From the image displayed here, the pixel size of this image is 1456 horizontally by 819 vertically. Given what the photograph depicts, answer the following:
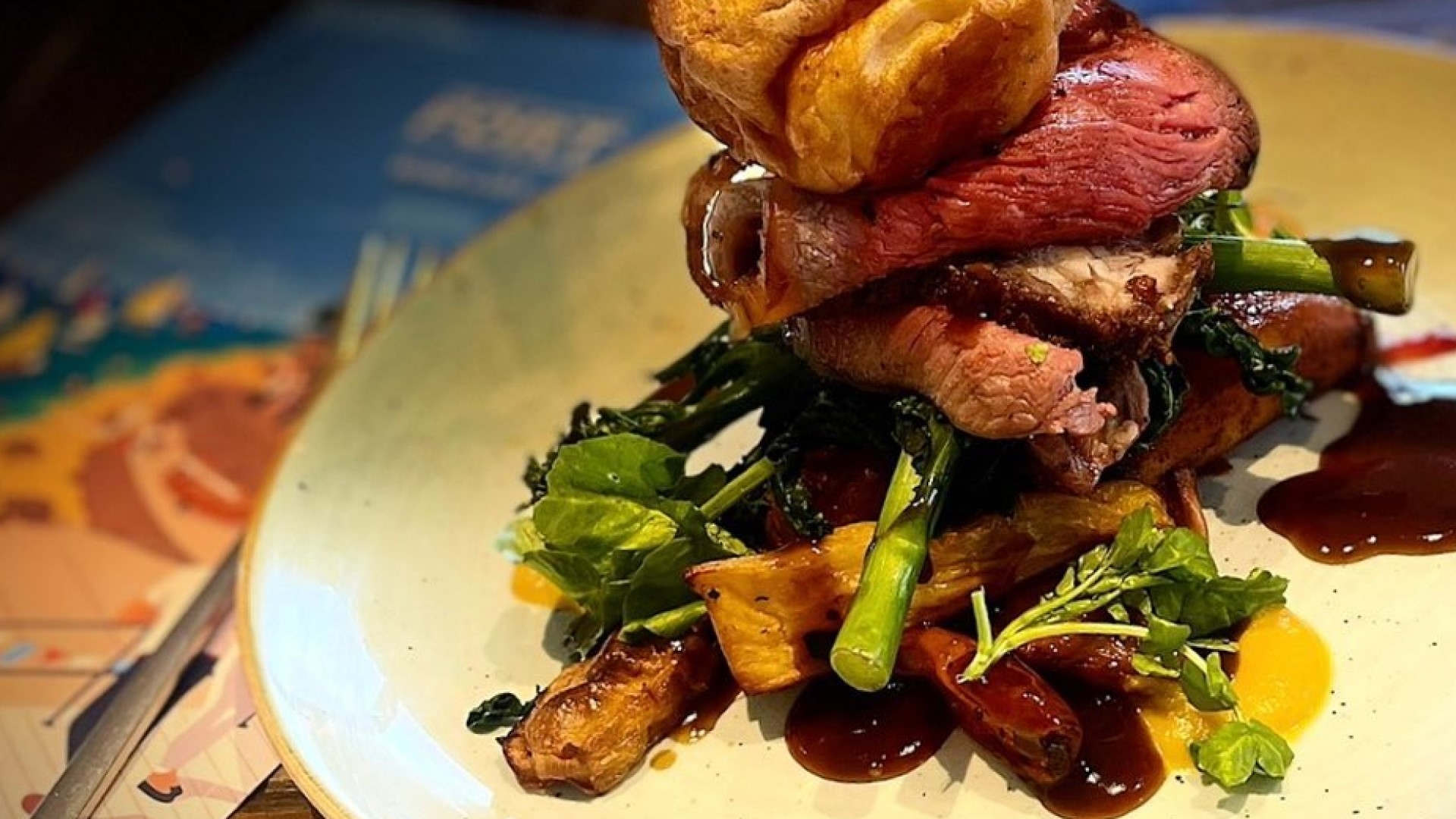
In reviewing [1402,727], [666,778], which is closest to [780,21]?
[666,778]

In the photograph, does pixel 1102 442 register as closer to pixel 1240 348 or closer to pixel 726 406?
pixel 1240 348

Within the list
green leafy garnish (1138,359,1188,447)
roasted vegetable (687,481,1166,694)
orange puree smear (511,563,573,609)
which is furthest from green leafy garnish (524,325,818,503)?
green leafy garnish (1138,359,1188,447)

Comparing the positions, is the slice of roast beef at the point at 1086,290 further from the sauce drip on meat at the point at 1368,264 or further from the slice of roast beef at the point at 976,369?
the sauce drip on meat at the point at 1368,264

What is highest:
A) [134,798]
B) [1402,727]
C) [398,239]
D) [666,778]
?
[1402,727]

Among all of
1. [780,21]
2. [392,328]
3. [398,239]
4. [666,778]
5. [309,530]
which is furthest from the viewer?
[398,239]

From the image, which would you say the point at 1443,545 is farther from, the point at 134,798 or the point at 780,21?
the point at 134,798

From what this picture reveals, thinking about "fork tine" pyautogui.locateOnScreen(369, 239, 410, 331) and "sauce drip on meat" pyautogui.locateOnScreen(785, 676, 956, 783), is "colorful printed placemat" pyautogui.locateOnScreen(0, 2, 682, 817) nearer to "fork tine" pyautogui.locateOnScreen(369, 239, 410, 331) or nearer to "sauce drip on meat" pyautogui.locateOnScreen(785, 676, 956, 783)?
"fork tine" pyautogui.locateOnScreen(369, 239, 410, 331)
